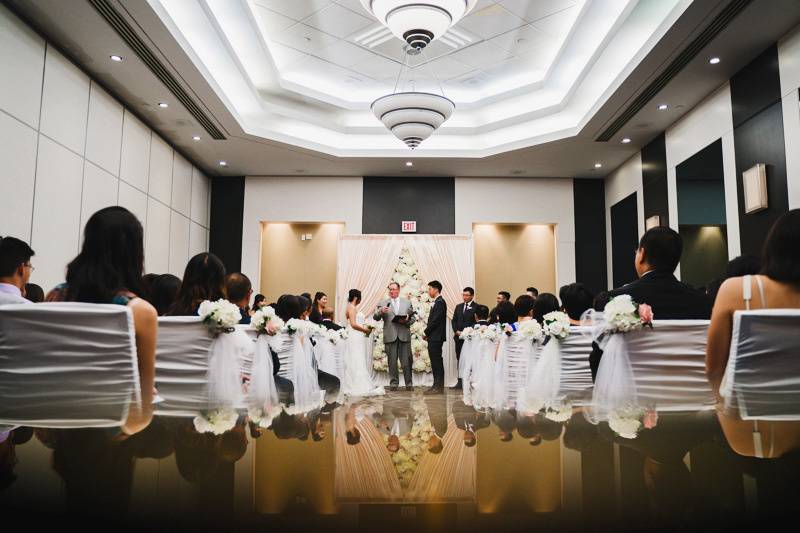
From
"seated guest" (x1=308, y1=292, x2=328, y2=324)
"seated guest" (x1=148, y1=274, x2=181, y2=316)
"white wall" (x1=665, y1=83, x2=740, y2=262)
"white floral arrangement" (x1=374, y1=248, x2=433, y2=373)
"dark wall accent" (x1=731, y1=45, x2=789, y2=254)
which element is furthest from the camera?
"white floral arrangement" (x1=374, y1=248, x2=433, y2=373)

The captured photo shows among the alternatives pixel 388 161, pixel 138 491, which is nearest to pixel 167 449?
pixel 138 491

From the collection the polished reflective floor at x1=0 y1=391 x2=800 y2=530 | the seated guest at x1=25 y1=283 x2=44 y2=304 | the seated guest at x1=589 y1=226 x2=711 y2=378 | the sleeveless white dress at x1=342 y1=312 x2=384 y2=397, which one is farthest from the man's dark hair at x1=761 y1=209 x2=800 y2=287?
the sleeveless white dress at x1=342 y1=312 x2=384 y2=397

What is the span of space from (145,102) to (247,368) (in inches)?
191

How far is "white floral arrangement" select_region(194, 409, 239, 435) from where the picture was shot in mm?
1008

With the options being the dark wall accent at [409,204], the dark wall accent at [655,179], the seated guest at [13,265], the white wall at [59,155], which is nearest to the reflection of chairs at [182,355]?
the seated guest at [13,265]

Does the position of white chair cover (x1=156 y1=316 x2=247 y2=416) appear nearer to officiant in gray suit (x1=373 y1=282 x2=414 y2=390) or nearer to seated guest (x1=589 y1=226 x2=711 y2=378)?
seated guest (x1=589 y1=226 x2=711 y2=378)

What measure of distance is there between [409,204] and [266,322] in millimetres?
6947

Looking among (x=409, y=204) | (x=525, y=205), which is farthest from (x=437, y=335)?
(x=525, y=205)

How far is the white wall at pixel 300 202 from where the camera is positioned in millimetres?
9727

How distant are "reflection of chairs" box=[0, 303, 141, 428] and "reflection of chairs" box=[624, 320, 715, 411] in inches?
69.6

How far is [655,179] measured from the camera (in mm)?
7820

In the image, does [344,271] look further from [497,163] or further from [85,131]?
[85,131]

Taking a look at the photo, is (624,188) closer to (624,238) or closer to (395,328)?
(624,238)

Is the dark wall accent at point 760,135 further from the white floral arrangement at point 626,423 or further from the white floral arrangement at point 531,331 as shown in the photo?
the white floral arrangement at point 626,423
